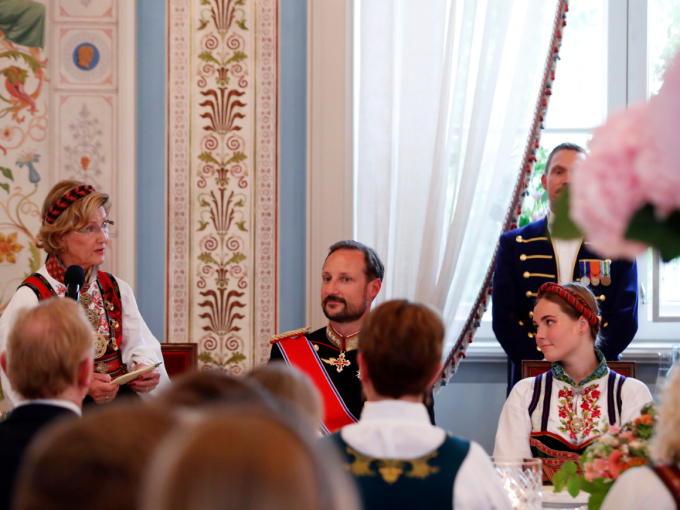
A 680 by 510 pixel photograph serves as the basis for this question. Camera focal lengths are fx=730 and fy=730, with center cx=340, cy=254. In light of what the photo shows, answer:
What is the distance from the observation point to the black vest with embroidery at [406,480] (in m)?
1.21

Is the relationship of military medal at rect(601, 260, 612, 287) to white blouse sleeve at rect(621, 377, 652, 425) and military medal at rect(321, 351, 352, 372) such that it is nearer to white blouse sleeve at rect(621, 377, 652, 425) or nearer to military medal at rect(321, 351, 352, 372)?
white blouse sleeve at rect(621, 377, 652, 425)

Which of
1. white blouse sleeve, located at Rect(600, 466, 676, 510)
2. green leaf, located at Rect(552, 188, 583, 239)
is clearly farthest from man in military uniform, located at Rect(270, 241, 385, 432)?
green leaf, located at Rect(552, 188, 583, 239)

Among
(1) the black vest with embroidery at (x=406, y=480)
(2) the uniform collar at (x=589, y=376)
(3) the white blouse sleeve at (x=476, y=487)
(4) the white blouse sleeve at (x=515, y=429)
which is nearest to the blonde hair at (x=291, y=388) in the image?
(1) the black vest with embroidery at (x=406, y=480)

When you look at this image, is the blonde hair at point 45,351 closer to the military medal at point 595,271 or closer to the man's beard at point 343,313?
the man's beard at point 343,313

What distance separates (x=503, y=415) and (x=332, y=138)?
1556mm

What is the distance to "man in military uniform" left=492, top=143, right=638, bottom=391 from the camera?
9.56 ft

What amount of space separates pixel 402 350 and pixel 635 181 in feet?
2.20

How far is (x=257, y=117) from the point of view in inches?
130

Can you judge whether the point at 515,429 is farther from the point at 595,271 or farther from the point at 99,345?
the point at 99,345

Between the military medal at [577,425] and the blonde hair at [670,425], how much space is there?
122 centimetres

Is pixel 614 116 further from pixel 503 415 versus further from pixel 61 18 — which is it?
pixel 61 18

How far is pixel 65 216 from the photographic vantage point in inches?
101

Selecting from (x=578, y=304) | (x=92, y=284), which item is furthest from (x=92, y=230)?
(x=578, y=304)

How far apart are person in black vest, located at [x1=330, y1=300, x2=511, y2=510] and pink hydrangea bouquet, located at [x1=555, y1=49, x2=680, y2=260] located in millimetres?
605
